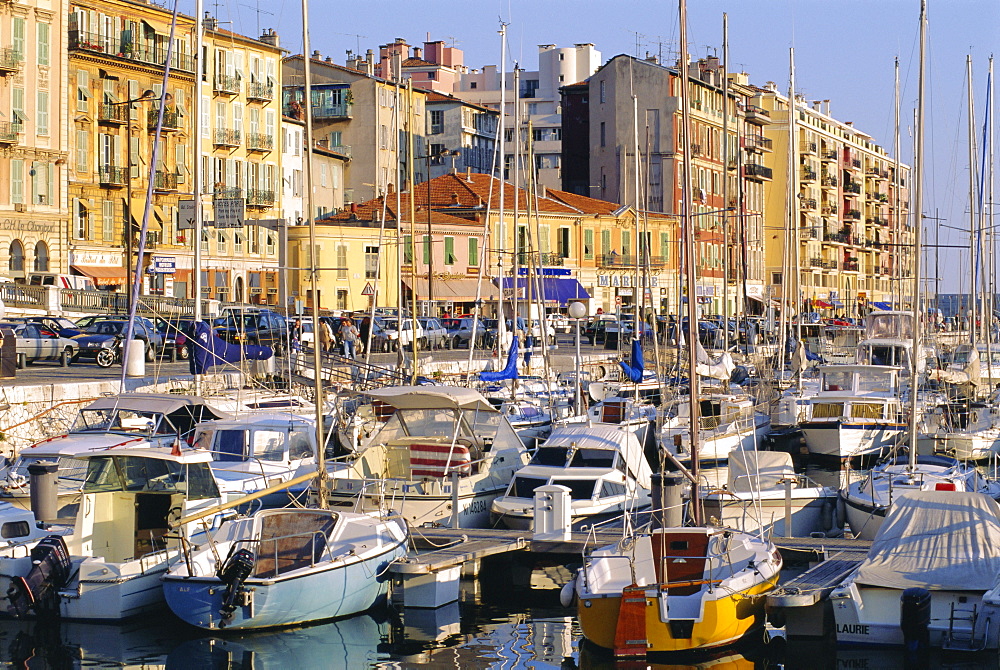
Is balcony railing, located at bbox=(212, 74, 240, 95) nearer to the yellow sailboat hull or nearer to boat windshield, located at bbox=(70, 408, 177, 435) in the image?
boat windshield, located at bbox=(70, 408, 177, 435)

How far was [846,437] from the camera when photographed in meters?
31.4

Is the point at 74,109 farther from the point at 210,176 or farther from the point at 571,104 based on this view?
the point at 571,104

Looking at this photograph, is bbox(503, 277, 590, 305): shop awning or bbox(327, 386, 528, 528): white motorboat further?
bbox(503, 277, 590, 305): shop awning

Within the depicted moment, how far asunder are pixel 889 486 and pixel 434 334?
3260 centimetres

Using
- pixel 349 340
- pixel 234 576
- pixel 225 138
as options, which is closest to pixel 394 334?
pixel 349 340

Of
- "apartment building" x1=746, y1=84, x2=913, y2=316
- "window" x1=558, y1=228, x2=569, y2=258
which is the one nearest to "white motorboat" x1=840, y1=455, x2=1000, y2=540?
"window" x1=558, y1=228, x2=569, y2=258

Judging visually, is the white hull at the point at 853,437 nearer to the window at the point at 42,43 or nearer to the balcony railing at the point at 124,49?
the balcony railing at the point at 124,49

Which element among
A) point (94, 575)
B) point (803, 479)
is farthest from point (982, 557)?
point (94, 575)

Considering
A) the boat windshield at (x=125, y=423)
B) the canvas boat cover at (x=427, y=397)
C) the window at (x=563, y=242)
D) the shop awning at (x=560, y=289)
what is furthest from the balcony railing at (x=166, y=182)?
the canvas boat cover at (x=427, y=397)

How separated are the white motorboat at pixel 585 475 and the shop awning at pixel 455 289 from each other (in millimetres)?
44865

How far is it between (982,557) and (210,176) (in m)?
55.5

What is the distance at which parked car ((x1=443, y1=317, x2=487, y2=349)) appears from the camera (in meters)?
53.6

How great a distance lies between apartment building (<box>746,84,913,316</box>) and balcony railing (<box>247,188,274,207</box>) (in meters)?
39.6

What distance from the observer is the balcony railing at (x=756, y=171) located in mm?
95938
